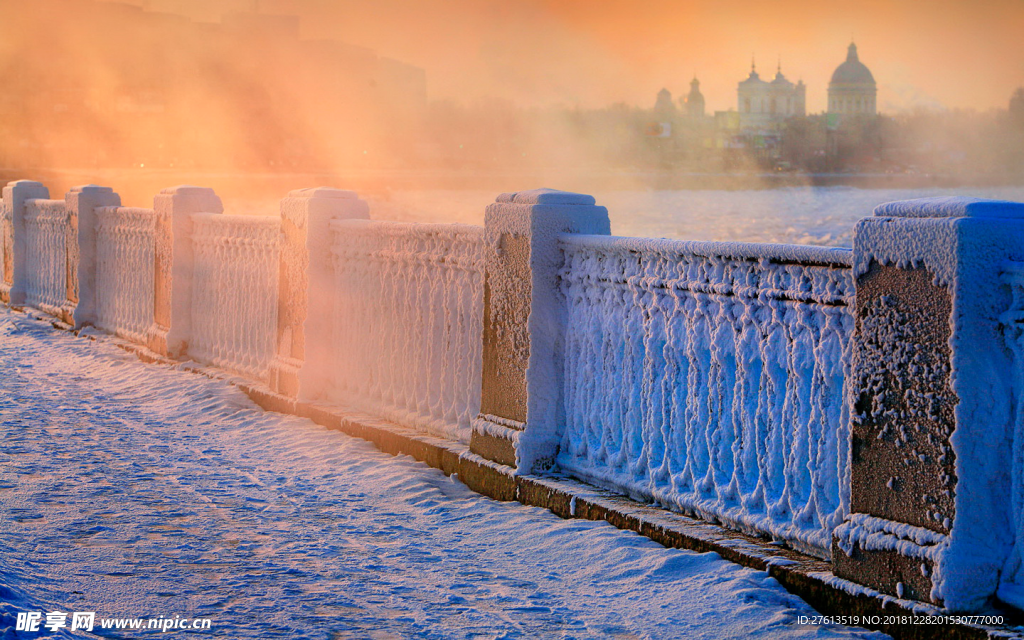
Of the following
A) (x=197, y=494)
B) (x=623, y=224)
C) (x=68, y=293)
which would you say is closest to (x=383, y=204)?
(x=623, y=224)

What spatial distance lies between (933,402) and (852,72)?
161m

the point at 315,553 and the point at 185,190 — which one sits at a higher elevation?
the point at 185,190

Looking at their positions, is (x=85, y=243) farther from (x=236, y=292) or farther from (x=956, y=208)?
(x=956, y=208)

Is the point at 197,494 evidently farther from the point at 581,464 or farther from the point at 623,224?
the point at 623,224

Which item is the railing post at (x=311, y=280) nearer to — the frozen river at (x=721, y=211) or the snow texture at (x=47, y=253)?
the snow texture at (x=47, y=253)

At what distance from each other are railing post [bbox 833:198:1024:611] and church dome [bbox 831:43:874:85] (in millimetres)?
159402

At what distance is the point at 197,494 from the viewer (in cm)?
572

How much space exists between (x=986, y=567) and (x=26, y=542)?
3.86m

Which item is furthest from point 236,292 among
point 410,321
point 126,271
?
point 126,271

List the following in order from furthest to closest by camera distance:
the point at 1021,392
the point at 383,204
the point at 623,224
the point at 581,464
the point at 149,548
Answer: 1. the point at 383,204
2. the point at 623,224
3. the point at 581,464
4. the point at 149,548
5. the point at 1021,392

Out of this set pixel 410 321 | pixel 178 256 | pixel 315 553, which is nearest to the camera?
pixel 315 553

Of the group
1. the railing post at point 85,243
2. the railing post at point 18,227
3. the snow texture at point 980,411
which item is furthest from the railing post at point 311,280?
the railing post at point 18,227

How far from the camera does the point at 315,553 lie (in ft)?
15.5

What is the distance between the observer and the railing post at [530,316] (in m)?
5.52
